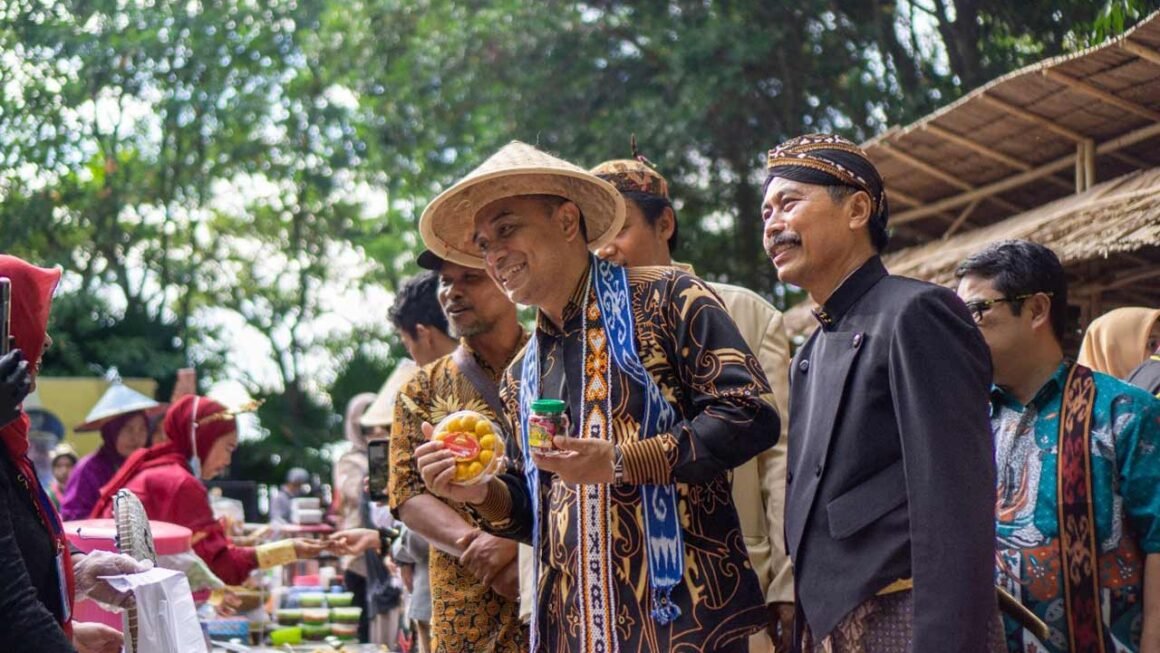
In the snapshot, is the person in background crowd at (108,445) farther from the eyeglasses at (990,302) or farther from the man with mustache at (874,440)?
the man with mustache at (874,440)

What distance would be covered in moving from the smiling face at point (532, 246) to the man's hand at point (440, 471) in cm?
48

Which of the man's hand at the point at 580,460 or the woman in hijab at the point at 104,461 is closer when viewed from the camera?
the man's hand at the point at 580,460

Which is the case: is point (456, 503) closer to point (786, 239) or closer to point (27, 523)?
point (27, 523)

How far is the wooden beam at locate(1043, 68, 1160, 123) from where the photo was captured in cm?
783

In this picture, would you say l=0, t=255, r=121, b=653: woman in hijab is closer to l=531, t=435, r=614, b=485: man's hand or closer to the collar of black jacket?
l=531, t=435, r=614, b=485: man's hand

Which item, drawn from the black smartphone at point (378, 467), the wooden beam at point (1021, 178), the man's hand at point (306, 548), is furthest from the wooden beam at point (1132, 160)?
the man's hand at point (306, 548)

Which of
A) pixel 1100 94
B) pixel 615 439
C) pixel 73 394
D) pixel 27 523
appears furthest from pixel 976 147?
pixel 73 394

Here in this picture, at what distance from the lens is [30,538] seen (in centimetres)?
371

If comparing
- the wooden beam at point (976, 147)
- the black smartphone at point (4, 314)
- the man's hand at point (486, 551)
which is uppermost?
the wooden beam at point (976, 147)

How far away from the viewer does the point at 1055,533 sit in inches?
150

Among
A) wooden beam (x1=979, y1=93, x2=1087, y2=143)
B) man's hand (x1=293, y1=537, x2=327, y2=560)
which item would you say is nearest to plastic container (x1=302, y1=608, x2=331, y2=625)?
man's hand (x1=293, y1=537, x2=327, y2=560)

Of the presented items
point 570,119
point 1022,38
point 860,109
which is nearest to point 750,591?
point 1022,38

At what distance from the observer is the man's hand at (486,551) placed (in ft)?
15.4

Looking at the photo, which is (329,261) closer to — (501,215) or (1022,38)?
(1022,38)
